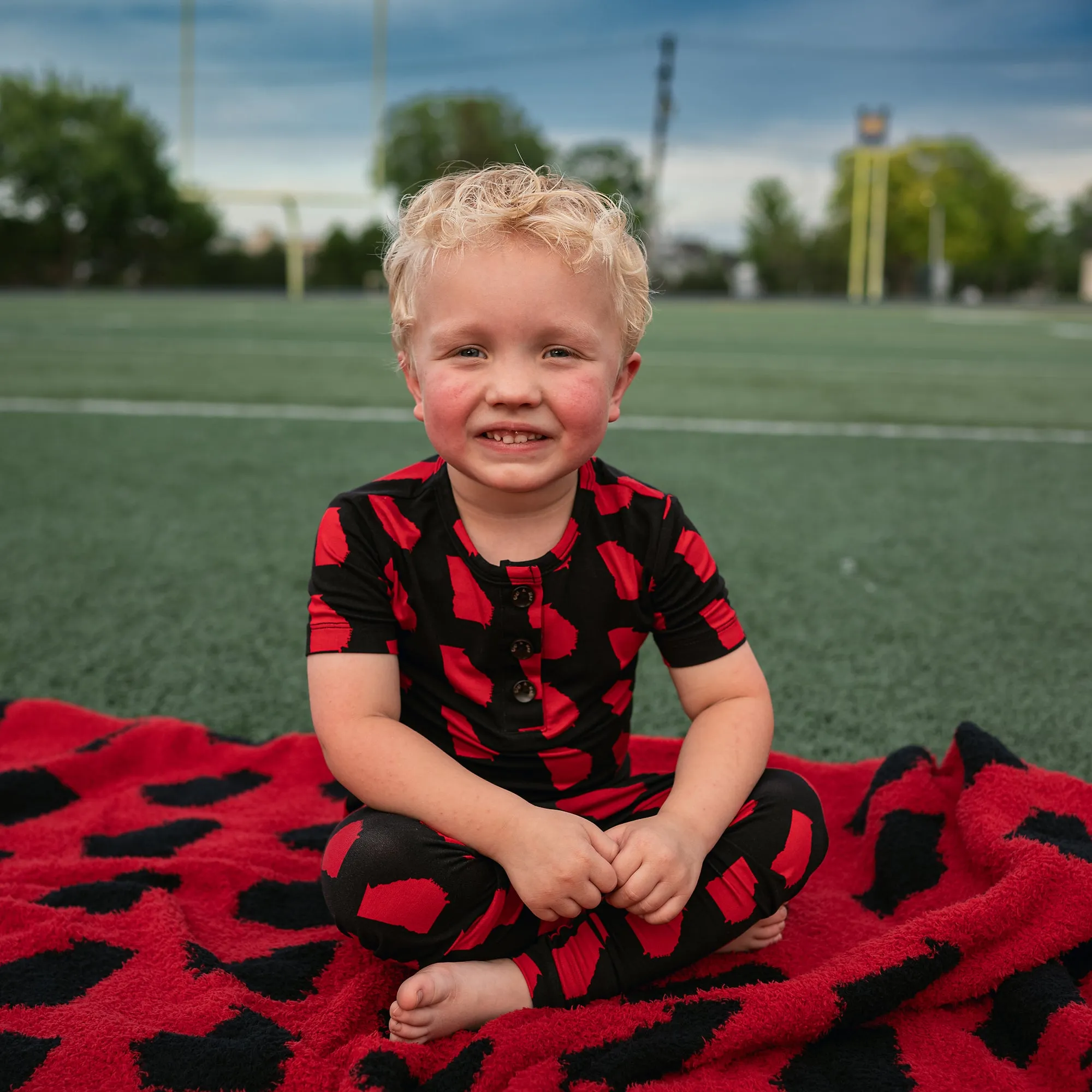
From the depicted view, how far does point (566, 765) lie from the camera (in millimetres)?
1301

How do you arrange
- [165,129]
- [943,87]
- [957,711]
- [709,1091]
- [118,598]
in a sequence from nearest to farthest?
[709,1091]
[957,711]
[118,598]
[165,129]
[943,87]

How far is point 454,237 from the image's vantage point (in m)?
1.20

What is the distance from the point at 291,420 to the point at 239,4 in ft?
136

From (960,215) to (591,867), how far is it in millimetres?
63505

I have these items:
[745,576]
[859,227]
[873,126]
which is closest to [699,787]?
[745,576]

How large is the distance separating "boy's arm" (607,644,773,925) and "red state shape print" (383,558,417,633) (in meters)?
0.33

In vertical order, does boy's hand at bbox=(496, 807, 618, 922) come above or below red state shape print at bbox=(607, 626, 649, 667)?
below

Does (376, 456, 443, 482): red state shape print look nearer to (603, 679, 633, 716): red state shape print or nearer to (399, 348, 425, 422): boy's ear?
(399, 348, 425, 422): boy's ear

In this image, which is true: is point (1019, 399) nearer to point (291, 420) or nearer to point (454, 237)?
point (291, 420)

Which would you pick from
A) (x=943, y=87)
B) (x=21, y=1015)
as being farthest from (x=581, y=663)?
(x=943, y=87)

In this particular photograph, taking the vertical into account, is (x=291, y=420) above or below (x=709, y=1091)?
above

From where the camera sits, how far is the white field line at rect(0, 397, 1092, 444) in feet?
16.2

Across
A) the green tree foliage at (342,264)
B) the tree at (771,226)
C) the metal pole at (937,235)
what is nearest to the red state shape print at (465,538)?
the green tree foliage at (342,264)

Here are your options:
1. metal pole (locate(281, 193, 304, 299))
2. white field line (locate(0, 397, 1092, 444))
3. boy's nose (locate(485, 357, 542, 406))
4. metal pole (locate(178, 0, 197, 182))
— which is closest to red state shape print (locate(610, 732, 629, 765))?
boy's nose (locate(485, 357, 542, 406))
